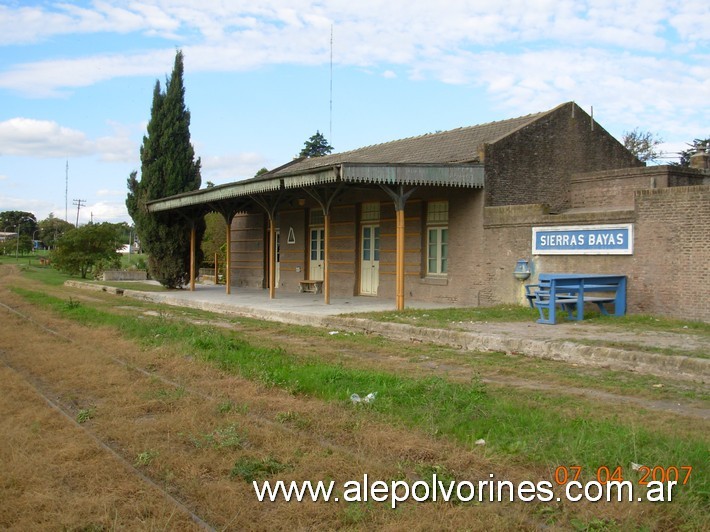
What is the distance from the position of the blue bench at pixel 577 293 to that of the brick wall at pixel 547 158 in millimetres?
4518

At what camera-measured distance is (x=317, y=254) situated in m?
24.9

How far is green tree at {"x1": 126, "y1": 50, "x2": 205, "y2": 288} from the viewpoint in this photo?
2691 centimetres

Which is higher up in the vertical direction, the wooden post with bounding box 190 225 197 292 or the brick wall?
the brick wall

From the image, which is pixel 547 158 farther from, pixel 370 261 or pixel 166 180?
pixel 166 180

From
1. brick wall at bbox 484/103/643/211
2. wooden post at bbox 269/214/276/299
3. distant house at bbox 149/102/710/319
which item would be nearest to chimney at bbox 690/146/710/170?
distant house at bbox 149/102/710/319

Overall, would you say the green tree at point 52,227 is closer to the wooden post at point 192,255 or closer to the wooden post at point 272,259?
the wooden post at point 192,255

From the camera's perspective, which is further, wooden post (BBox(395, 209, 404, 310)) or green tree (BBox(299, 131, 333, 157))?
green tree (BBox(299, 131, 333, 157))

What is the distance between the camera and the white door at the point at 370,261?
2144 cm

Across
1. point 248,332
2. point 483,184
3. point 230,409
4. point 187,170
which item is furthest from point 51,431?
point 187,170

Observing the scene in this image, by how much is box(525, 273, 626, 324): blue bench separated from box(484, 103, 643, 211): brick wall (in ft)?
14.8

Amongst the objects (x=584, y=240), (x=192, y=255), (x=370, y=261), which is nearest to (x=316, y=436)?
(x=584, y=240)

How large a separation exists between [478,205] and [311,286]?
8.75 metres

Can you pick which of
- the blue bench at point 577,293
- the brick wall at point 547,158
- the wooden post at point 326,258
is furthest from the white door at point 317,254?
the blue bench at point 577,293

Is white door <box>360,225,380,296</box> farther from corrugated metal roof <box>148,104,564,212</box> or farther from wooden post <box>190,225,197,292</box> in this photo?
wooden post <box>190,225,197,292</box>
